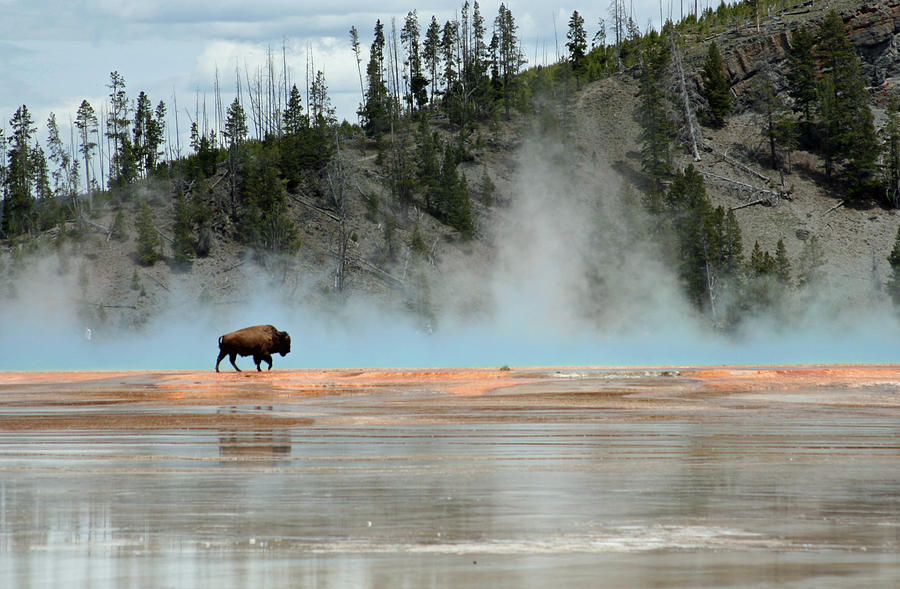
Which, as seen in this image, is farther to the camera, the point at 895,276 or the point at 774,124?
the point at 774,124

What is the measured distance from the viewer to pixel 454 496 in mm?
7910

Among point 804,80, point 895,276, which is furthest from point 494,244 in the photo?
point 804,80

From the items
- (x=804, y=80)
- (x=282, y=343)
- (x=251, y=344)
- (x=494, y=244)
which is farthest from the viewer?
(x=804, y=80)

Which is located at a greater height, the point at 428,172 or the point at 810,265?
the point at 428,172

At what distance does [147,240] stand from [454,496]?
224 feet

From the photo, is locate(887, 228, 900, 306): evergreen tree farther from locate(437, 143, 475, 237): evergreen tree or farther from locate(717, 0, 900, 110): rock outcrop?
locate(717, 0, 900, 110): rock outcrop

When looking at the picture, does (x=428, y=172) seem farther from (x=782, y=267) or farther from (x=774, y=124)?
(x=774, y=124)

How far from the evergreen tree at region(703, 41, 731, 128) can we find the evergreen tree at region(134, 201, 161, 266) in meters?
50.9

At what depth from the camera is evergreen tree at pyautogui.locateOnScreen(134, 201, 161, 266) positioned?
72.1 metres

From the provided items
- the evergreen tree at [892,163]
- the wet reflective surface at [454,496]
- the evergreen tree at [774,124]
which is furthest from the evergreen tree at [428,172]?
the wet reflective surface at [454,496]

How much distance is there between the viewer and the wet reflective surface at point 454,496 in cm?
536

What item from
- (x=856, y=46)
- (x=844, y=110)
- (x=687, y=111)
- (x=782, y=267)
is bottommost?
(x=782, y=267)

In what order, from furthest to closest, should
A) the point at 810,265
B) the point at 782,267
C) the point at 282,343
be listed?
1. the point at 810,265
2. the point at 782,267
3. the point at 282,343

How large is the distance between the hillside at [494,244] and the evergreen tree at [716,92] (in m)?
2.93
